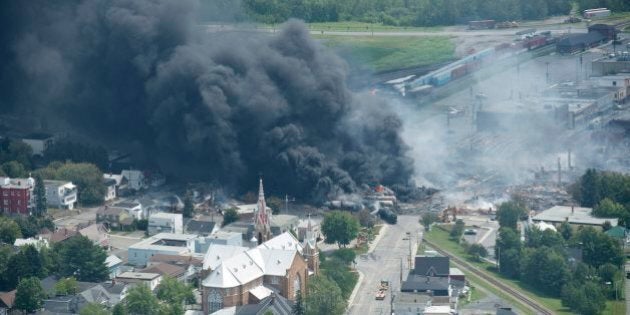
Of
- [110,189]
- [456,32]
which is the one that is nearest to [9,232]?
[110,189]

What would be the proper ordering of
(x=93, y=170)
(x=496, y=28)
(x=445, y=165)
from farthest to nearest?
(x=496, y=28) → (x=445, y=165) → (x=93, y=170)

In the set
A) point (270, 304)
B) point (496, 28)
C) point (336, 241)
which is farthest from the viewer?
point (496, 28)

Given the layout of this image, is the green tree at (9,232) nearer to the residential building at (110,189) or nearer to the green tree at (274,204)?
the residential building at (110,189)

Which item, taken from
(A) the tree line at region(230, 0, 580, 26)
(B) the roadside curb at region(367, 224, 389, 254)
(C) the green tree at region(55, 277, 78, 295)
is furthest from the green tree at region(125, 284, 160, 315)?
(A) the tree line at region(230, 0, 580, 26)

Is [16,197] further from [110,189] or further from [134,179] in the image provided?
[134,179]

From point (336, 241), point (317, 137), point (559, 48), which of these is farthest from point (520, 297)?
point (559, 48)

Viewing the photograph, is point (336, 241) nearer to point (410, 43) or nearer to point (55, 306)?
point (55, 306)

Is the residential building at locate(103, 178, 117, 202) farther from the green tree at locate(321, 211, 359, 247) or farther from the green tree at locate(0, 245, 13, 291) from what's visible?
the green tree at locate(321, 211, 359, 247)
